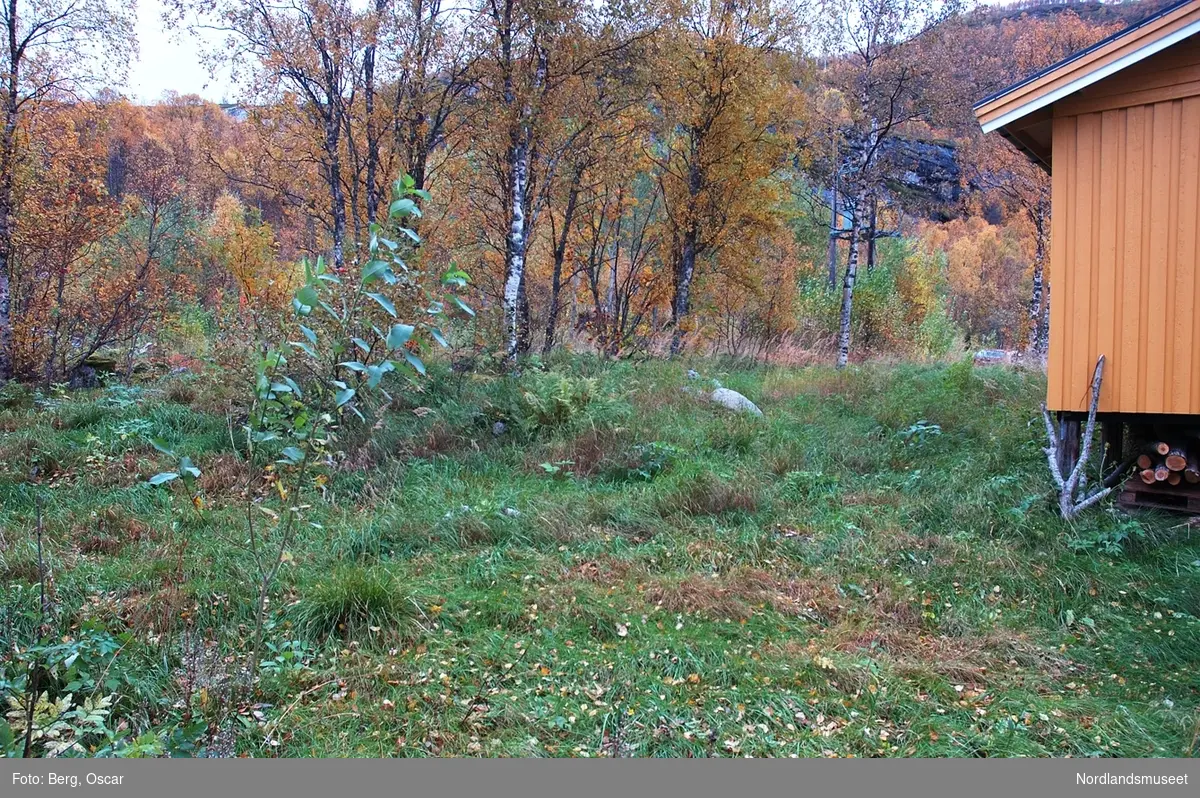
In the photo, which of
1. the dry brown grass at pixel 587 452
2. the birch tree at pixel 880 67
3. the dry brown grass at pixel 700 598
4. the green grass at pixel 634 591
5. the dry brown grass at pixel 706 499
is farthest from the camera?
the birch tree at pixel 880 67

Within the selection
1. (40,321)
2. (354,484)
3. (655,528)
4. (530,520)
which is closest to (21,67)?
(40,321)

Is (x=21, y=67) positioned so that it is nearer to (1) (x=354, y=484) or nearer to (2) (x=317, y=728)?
(1) (x=354, y=484)

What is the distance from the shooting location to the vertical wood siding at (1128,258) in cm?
525

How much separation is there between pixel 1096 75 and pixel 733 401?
16.9 ft

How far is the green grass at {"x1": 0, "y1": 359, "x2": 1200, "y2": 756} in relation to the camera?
2.98 m

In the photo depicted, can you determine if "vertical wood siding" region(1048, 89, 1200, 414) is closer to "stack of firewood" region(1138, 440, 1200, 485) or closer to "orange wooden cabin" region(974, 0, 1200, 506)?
"orange wooden cabin" region(974, 0, 1200, 506)

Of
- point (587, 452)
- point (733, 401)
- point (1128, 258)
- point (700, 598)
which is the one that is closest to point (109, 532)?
point (587, 452)

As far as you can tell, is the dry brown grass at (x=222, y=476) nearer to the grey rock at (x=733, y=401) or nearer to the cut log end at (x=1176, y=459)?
the grey rock at (x=733, y=401)

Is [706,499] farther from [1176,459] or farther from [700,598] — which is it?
[1176,459]

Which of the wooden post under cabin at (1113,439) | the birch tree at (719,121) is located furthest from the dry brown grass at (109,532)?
the birch tree at (719,121)

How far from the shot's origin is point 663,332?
14883 millimetres

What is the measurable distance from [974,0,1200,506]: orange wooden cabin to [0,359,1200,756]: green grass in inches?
41.4

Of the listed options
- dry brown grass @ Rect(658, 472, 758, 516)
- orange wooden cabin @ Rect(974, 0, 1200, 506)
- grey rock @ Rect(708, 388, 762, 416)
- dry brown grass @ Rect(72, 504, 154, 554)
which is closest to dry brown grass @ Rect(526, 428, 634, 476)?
dry brown grass @ Rect(658, 472, 758, 516)

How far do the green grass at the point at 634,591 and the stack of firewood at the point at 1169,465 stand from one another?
39 cm
